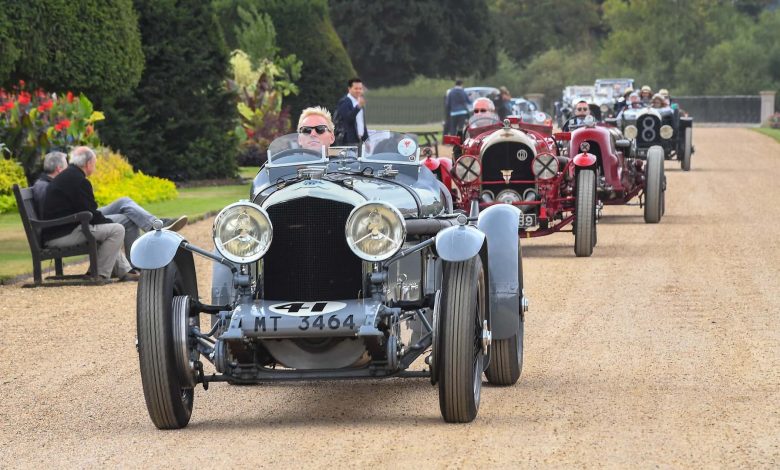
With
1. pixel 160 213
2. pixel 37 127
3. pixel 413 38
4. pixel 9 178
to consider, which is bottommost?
pixel 413 38

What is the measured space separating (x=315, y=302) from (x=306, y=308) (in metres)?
0.18

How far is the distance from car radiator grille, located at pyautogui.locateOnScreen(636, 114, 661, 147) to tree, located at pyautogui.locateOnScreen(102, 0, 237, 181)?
25.0ft

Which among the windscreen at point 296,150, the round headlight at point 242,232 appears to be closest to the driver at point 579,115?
the windscreen at point 296,150

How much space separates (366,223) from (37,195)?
812 cm

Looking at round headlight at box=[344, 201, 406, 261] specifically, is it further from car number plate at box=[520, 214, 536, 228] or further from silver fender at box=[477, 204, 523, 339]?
car number plate at box=[520, 214, 536, 228]

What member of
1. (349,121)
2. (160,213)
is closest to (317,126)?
(349,121)

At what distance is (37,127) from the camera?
25.5 meters

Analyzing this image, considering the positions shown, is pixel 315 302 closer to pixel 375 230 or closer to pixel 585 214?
pixel 375 230

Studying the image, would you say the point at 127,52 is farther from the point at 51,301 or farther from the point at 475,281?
the point at 475,281

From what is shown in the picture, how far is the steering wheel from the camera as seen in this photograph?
968cm

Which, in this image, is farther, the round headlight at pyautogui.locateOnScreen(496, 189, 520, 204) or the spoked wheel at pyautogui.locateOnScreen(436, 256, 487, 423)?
the round headlight at pyautogui.locateOnScreen(496, 189, 520, 204)

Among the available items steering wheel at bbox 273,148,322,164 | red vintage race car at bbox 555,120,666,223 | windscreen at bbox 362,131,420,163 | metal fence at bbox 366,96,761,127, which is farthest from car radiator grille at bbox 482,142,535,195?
metal fence at bbox 366,96,761,127

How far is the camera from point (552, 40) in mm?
102938

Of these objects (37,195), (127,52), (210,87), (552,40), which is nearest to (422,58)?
(552,40)
